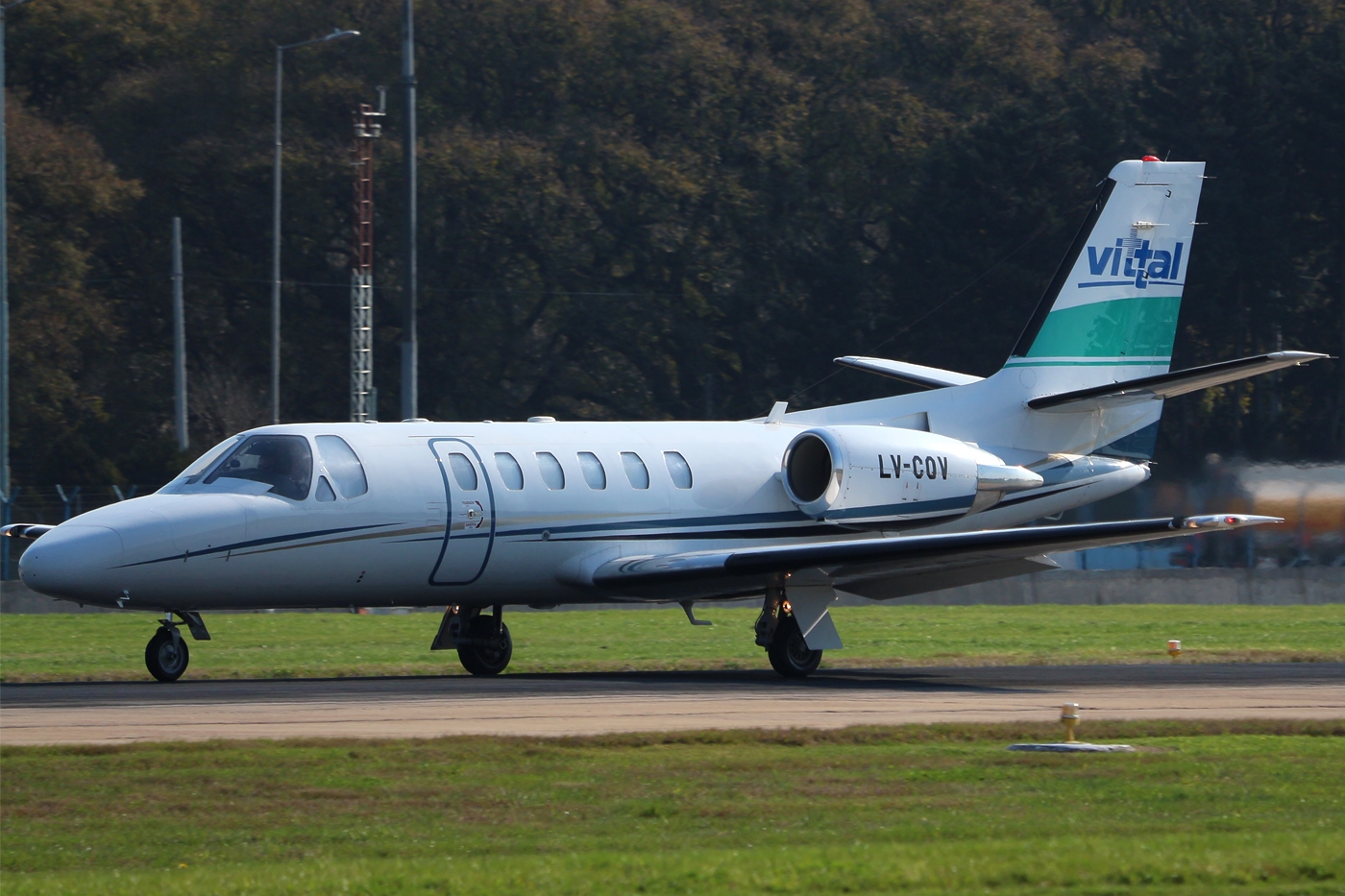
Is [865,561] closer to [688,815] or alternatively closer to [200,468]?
[200,468]

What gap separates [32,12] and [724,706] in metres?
51.4

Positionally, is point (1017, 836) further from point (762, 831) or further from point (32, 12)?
point (32, 12)

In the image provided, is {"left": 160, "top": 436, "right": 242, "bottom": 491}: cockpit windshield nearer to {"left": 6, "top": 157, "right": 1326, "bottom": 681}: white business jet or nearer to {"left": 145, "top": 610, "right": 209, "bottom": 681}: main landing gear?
{"left": 6, "top": 157, "right": 1326, "bottom": 681}: white business jet

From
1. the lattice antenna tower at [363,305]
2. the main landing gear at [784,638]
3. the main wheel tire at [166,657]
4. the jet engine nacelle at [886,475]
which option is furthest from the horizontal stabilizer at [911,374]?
the lattice antenna tower at [363,305]

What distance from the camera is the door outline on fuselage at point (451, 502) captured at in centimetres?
2070

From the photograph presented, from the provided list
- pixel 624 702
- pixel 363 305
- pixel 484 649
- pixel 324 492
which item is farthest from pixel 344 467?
pixel 363 305

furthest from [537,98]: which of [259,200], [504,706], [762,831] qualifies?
[762,831]

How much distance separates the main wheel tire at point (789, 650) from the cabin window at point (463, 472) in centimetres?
369

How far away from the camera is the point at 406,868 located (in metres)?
9.51

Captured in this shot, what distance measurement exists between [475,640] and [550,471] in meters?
2.20

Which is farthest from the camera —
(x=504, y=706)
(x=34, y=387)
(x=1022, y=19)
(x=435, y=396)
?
(x=1022, y=19)

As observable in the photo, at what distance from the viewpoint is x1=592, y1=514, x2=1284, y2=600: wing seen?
19.5 m

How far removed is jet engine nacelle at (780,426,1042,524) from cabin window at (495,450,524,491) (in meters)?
3.30

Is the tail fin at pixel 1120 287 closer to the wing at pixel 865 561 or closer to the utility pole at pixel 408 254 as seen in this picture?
the wing at pixel 865 561
